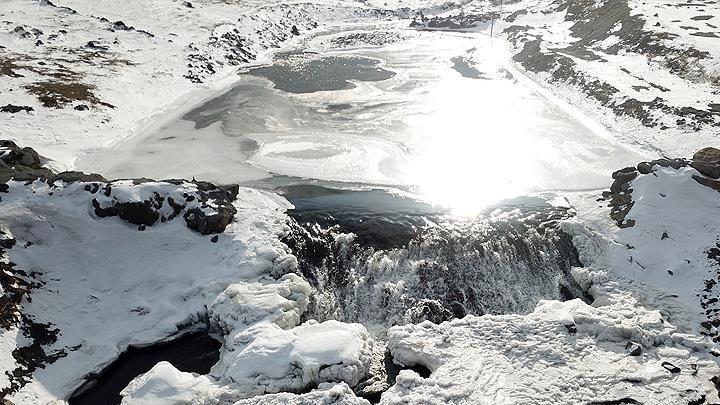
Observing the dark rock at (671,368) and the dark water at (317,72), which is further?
the dark water at (317,72)

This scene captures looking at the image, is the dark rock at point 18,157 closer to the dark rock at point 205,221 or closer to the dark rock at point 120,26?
the dark rock at point 205,221

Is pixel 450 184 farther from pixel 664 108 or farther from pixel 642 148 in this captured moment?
pixel 664 108

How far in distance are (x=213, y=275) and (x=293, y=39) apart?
153 feet

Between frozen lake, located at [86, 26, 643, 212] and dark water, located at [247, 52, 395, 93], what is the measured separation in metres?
0.16

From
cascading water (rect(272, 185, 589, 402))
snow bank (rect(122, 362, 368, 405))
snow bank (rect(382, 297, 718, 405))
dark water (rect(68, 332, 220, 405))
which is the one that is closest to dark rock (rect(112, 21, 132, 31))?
cascading water (rect(272, 185, 589, 402))

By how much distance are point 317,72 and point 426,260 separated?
94.6ft

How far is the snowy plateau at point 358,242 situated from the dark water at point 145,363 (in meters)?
0.06

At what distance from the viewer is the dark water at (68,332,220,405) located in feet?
46.6

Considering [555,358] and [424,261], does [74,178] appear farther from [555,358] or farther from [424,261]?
[555,358]

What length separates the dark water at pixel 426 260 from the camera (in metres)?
17.5

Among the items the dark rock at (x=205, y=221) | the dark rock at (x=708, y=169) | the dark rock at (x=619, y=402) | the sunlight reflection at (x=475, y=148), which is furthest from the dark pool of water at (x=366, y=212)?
the dark rock at (x=708, y=169)

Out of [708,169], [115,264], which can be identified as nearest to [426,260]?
[115,264]

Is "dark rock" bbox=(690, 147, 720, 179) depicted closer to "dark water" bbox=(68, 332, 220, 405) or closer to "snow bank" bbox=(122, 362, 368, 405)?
"snow bank" bbox=(122, 362, 368, 405)

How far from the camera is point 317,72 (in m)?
43.6
